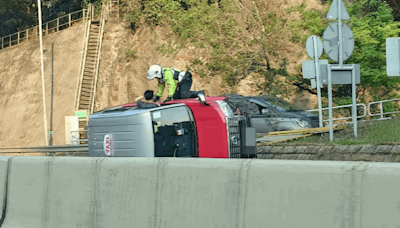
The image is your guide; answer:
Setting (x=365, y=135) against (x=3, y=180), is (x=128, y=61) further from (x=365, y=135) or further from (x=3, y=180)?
(x=3, y=180)

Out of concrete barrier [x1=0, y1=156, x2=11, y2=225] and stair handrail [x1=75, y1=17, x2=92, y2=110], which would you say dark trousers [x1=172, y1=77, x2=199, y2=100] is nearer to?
concrete barrier [x1=0, y1=156, x2=11, y2=225]

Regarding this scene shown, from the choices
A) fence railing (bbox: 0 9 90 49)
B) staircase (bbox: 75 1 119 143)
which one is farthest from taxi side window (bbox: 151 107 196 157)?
fence railing (bbox: 0 9 90 49)

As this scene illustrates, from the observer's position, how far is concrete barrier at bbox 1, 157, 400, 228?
159 inches

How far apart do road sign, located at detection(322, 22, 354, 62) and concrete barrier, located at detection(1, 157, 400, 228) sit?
30.8 ft

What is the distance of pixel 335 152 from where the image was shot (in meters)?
12.2

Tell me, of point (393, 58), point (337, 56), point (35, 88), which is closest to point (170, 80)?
point (393, 58)

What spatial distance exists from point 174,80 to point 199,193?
6.98 meters

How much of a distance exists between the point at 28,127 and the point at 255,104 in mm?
28614

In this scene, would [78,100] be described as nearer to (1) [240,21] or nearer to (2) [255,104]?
(1) [240,21]

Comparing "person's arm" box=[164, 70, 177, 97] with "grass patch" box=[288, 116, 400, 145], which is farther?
"grass patch" box=[288, 116, 400, 145]

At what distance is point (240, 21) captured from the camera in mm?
25969

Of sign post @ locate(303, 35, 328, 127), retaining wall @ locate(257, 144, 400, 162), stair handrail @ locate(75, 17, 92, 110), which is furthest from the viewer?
stair handrail @ locate(75, 17, 92, 110)

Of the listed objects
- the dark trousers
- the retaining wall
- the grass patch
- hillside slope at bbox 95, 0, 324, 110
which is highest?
hillside slope at bbox 95, 0, 324, 110

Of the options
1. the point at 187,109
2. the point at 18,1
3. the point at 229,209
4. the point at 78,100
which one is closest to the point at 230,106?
the point at 187,109
